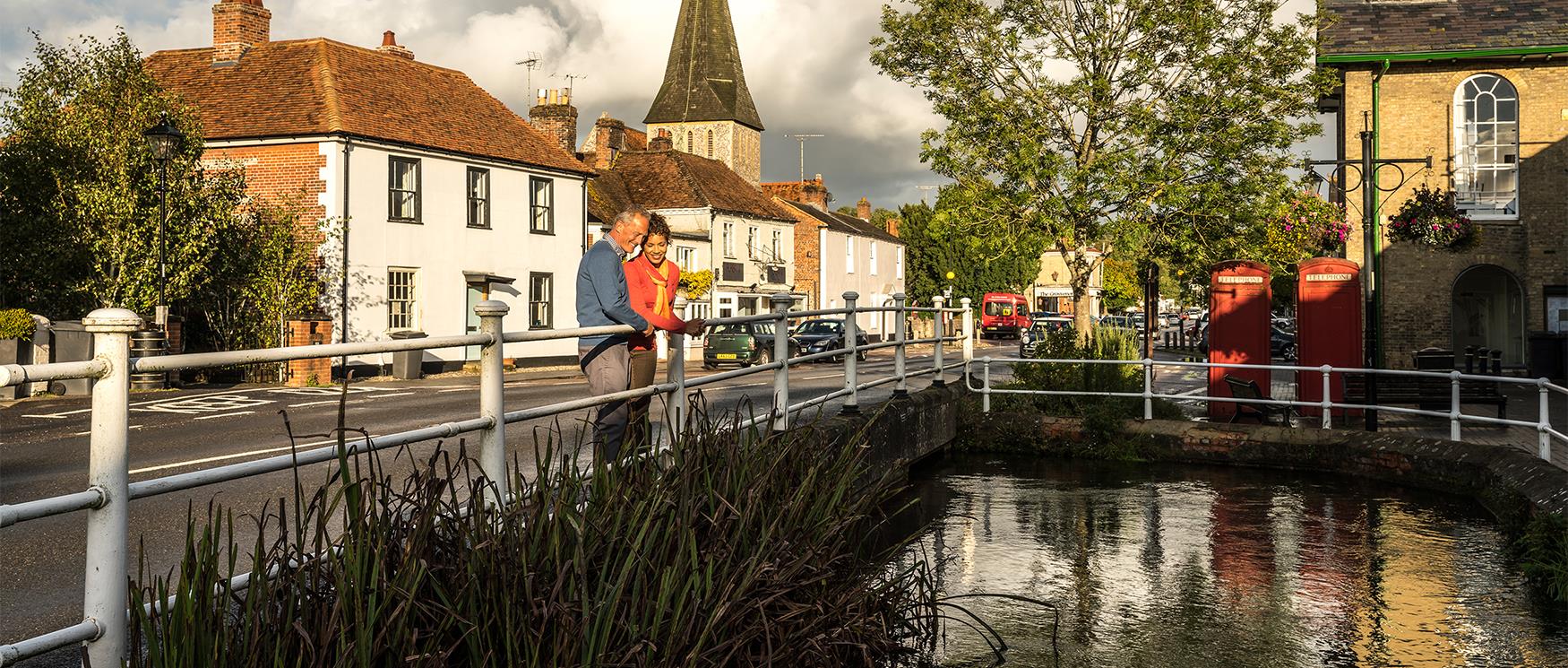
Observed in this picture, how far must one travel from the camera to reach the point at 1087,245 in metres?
20.2

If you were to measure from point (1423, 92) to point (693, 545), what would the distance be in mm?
25394

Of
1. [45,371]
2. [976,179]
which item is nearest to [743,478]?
[45,371]

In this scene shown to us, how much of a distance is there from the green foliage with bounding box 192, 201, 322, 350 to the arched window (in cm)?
2459

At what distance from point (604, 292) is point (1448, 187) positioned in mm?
22606

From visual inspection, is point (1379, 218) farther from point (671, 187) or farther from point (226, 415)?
point (671, 187)

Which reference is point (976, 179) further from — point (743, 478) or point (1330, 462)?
point (743, 478)

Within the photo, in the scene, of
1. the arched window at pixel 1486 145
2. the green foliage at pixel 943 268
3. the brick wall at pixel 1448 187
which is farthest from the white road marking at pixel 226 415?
the green foliage at pixel 943 268

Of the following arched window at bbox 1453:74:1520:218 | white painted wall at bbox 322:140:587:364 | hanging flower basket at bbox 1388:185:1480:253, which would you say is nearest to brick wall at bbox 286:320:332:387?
white painted wall at bbox 322:140:587:364

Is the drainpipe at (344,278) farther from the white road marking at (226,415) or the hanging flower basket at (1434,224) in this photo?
the hanging flower basket at (1434,224)

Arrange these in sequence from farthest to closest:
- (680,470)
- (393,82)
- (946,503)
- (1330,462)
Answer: (393,82) < (1330,462) < (946,503) < (680,470)

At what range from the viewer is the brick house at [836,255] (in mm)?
61938

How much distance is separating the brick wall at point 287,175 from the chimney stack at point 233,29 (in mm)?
4458

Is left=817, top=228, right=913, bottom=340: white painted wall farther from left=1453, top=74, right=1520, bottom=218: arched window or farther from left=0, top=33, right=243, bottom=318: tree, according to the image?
left=0, top=33, right=243, bottom=318: tree

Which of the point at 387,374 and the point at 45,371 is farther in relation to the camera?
the point at 387,374
